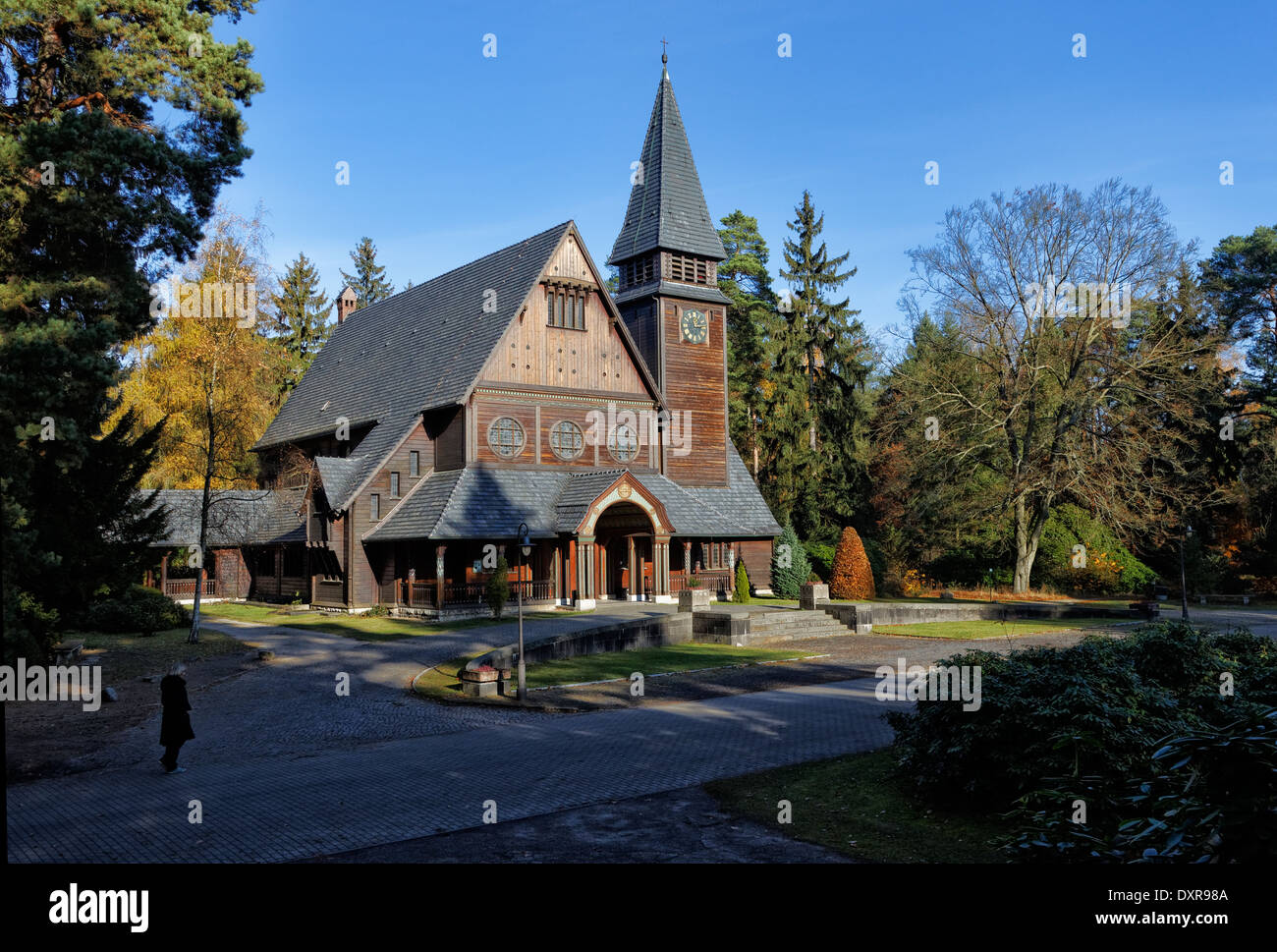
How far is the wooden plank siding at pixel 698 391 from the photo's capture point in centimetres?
4038

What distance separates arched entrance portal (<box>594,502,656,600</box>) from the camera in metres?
35.1

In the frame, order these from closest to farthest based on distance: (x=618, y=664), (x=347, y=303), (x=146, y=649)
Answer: (x=618, y=664) < (x=146, y=649) < (x=347, y=303)

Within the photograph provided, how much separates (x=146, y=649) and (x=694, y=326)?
83.9 feet

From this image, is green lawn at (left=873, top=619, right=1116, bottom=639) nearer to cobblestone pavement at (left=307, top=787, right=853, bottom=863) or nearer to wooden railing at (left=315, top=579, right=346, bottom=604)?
cobblestone pavement at (left=307, top=787, right=853, bottom=863)

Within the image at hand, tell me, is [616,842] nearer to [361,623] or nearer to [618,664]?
[618,664]

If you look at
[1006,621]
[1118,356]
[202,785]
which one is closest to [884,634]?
[1006,621]

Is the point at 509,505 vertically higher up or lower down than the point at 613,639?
higher up

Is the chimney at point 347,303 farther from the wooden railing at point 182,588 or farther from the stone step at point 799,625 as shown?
the stone step at point 799,625

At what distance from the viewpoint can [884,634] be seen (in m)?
29.0

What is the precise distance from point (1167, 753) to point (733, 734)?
9614mm

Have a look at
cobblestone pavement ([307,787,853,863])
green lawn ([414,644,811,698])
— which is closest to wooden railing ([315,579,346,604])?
green lawn ([414,644,811,698])

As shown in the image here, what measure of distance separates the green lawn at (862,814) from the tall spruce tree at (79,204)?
32.3 feet

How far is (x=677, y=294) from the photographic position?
4019cm

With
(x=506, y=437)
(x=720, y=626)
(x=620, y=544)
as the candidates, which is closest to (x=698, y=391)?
(x=620, y=544)
